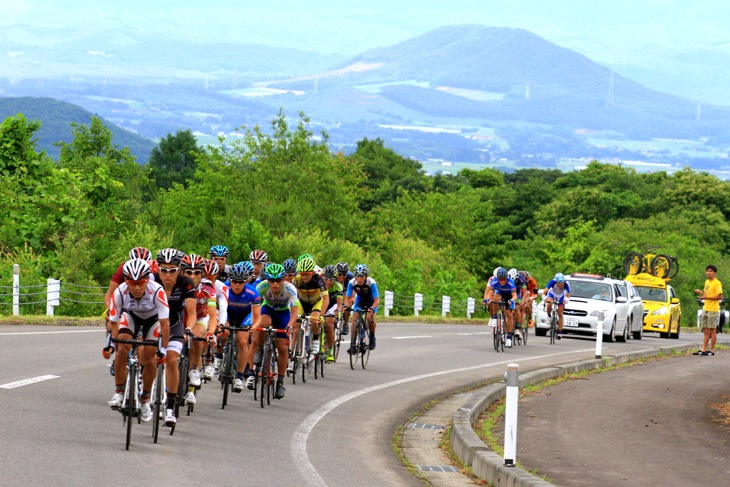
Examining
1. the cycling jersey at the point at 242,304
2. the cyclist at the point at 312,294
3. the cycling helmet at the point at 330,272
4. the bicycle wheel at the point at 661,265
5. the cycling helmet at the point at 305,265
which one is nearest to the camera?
the cycling jersey at the point at 242,304

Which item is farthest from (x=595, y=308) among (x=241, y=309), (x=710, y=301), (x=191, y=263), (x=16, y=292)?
(x=191, y=263)

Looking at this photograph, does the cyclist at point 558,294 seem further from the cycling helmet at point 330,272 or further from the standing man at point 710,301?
the cycling helmet at point 330,272

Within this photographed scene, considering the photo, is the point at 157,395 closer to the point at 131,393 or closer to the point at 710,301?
the point at 131,393

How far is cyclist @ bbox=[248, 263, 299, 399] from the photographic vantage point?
52.0 ft

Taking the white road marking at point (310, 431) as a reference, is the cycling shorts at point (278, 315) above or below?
above

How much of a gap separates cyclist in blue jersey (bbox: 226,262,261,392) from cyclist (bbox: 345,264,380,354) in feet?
18.6

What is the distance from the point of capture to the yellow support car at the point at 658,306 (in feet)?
136

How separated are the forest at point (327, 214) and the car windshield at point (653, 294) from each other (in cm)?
1042

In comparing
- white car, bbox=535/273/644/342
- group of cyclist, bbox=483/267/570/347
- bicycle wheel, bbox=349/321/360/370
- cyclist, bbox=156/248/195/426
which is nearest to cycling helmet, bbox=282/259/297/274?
bicycle wheel, bbox=349/321/360/370

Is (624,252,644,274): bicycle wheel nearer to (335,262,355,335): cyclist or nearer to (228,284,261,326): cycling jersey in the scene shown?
(335,262,355,335): cyclist

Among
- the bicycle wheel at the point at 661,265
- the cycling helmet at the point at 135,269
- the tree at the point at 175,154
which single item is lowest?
the cycling helmet at the point at 135,269

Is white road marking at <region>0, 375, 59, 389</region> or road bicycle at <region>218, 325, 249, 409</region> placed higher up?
road bicycle at <region>218, 325, 249, 409</region>

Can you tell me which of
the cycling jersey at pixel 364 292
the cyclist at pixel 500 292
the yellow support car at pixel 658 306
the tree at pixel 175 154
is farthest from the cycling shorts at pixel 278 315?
the tree at pixel 175 154

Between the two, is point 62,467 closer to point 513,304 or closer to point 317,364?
point 317,364
